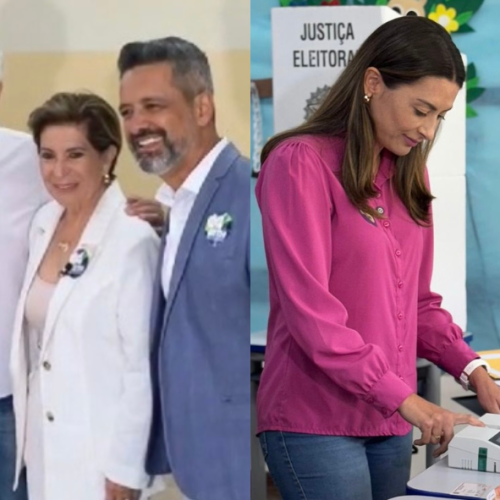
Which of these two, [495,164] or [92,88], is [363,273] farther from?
[495,164]

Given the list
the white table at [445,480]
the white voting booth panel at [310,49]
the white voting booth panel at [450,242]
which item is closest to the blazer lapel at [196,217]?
the white table at [445,480]

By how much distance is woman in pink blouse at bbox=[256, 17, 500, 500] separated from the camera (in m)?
1.71

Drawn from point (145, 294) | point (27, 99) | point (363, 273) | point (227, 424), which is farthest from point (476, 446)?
point (27, 99)

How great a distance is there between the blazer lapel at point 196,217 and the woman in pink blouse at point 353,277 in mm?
329

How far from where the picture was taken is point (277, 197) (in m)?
1.77

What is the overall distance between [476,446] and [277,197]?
0.58 metres

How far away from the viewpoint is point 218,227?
1417 millimetres

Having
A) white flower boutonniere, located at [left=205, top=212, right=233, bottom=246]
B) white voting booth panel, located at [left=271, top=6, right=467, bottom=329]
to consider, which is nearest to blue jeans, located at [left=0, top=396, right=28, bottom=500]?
white flower boutonniere, located at [left=205, top=212, right=233, bottom=246]

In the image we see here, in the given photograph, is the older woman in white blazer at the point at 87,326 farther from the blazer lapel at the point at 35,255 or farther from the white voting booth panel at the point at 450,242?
the white voting booth panel at the point at 450,242

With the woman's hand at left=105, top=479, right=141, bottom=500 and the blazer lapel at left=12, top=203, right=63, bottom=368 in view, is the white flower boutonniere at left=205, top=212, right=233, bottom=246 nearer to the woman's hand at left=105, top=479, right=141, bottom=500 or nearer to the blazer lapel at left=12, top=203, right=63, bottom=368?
the blazer lapel at left=12, top=203, right=63, bottom=368

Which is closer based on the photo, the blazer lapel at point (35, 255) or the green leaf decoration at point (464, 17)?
the blazer lapel at point (35, 255)

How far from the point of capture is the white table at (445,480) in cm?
169

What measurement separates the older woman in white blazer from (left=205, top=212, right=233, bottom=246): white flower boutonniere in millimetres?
84

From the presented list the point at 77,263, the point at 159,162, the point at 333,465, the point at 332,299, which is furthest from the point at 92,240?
the point at 333,465
